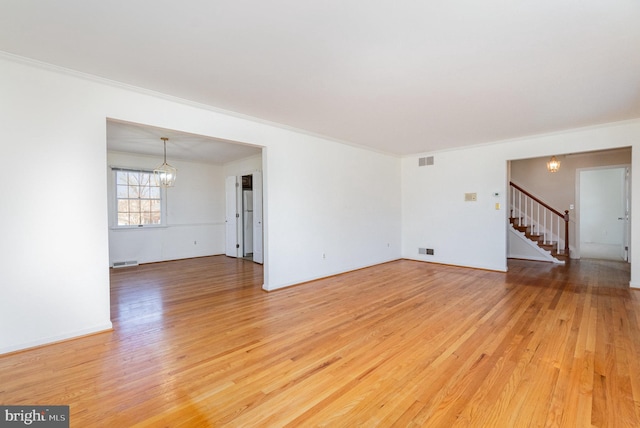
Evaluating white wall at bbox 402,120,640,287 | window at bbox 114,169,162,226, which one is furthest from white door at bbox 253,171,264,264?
white wall at bbox 402,120,640,287

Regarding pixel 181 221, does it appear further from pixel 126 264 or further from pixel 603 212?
pixel 603 212

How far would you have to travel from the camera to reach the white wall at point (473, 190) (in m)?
4.56

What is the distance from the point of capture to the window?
6441mm

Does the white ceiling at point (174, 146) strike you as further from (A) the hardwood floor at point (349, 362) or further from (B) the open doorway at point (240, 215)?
(A) the hardwood floor at point (349, 362)

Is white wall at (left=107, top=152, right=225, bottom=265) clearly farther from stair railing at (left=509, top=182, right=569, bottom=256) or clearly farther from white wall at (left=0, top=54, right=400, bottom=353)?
stair railing at (left=509, top=182, right=569, bottom=256)

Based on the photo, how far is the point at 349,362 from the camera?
2355 millimetres

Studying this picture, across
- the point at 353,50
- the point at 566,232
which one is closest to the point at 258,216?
Answer: the point at 353,50

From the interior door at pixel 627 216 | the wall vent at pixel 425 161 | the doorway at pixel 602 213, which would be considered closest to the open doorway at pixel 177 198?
the wall vent at pixel 425 161

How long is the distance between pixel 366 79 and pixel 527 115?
2.78 m

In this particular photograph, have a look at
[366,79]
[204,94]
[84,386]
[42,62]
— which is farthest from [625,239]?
[42,62]

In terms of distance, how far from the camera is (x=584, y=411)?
5.79ft

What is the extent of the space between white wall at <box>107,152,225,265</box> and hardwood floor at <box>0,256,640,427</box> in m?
2.73

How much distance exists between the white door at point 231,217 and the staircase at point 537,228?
7.27m

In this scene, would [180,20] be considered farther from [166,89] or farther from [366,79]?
[366,79]
